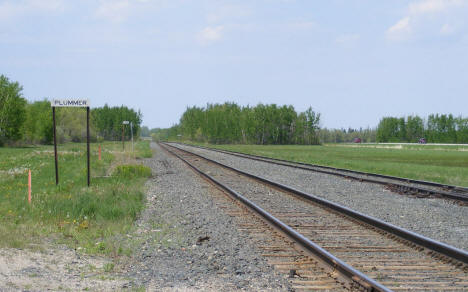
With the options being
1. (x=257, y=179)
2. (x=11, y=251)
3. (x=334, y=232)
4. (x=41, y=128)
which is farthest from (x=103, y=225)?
(x=41, y=128)

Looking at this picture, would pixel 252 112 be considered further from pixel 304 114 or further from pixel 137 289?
pixel 137 289

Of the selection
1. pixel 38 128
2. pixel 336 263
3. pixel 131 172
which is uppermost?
pixel 38 128

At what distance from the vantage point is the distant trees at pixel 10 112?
76.6m

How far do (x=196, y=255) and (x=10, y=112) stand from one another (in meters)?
79.6

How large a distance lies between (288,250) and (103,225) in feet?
14.0

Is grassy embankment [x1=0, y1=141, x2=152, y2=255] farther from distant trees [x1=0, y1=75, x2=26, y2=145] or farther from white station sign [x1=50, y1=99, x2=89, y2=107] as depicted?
distant trees [x1=0, y1=75, x2=26, y2=145]

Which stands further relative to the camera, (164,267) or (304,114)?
(304,114)

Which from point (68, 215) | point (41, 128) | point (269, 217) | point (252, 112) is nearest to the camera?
point (269, 217)

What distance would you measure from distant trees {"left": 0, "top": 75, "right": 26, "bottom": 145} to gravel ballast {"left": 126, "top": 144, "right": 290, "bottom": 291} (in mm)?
74669

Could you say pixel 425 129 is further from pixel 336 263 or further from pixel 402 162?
pixel 336 263

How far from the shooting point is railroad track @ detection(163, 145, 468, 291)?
543 centimetres

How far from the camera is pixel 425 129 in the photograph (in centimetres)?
16450

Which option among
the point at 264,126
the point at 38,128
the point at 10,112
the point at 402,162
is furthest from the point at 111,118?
the point at 402,162

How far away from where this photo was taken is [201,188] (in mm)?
15773
